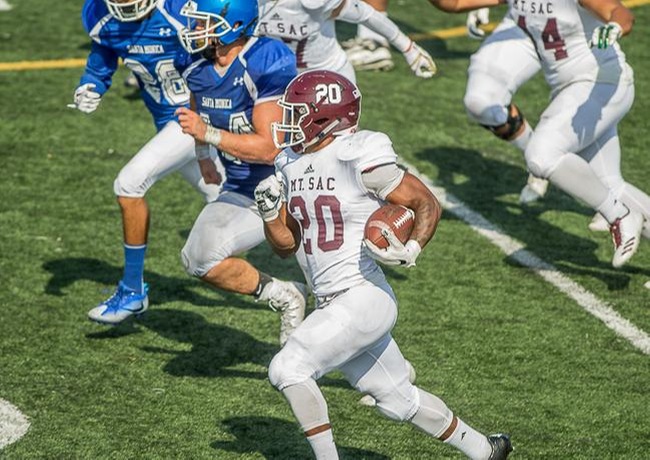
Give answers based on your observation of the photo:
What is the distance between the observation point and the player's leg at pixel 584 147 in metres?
8.20

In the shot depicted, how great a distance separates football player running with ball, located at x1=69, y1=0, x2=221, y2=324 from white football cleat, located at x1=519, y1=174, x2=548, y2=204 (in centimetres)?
271

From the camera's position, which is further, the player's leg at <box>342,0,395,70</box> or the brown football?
the player's leg at <box>342,0,395,70</box>

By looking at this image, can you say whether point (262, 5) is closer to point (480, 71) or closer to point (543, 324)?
point (480, 71)

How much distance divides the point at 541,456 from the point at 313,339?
1406 millimetres

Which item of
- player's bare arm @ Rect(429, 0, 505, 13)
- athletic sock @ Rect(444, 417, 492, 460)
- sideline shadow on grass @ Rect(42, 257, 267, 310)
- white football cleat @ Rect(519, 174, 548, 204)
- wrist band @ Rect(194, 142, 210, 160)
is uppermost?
player's bare arm @ Rect(429, 0, 505, 13)

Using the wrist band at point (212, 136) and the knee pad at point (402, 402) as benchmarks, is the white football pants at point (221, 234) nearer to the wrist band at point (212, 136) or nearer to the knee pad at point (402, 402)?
the wrist band at point (212, 136)

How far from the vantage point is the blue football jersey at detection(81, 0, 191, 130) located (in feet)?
25.5

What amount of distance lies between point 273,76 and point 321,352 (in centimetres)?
189

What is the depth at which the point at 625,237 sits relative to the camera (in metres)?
8.12

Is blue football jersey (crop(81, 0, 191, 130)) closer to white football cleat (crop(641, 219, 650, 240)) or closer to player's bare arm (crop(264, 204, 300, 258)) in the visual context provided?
player's bare arm (crop(264, 204, 300, 258))

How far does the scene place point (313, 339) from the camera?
18.1 ft

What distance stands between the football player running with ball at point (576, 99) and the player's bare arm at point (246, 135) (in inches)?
80.6

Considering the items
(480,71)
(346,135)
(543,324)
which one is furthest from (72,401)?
(480,71)

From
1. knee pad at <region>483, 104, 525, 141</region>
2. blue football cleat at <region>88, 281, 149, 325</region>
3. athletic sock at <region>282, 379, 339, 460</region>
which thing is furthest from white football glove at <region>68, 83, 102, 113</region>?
athletic sock at <region>282, 379, 339, 460</region>
